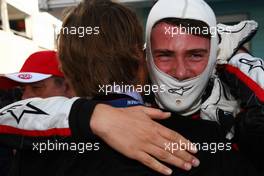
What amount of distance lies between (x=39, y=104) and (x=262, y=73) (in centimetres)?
74

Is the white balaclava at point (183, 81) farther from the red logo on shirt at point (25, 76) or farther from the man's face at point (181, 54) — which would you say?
the red logo on shirt at point (25, 76)

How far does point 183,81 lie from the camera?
1386 millimetres

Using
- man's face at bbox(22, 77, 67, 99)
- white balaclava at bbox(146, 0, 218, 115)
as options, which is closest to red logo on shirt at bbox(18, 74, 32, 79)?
man's face at bbox(22, 77, 67, 99)

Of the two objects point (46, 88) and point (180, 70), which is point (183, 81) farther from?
point (46, 88)

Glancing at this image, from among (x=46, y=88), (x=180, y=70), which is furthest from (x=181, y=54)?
(x=46, y=88)

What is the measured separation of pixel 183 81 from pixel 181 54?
0.31 feet

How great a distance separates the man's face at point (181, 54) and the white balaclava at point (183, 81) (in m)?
0.02

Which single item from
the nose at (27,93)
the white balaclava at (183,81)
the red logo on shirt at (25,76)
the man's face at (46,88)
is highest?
the white balaclava at (183,81)

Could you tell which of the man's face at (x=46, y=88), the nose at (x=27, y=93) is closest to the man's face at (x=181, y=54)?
the man's face at (x=46, y=88)

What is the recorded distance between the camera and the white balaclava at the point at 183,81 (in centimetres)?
141

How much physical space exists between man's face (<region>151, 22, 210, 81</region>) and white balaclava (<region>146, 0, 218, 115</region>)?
0.02 metres

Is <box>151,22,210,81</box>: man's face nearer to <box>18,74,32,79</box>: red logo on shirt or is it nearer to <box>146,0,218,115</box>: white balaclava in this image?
<box>146,0,218,115</box>: white balaclava

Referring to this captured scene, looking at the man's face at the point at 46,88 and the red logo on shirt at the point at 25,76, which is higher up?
the red logo on shirt at the point at 25,76

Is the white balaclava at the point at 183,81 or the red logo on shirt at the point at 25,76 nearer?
the white balaclava at the point at 183,81
